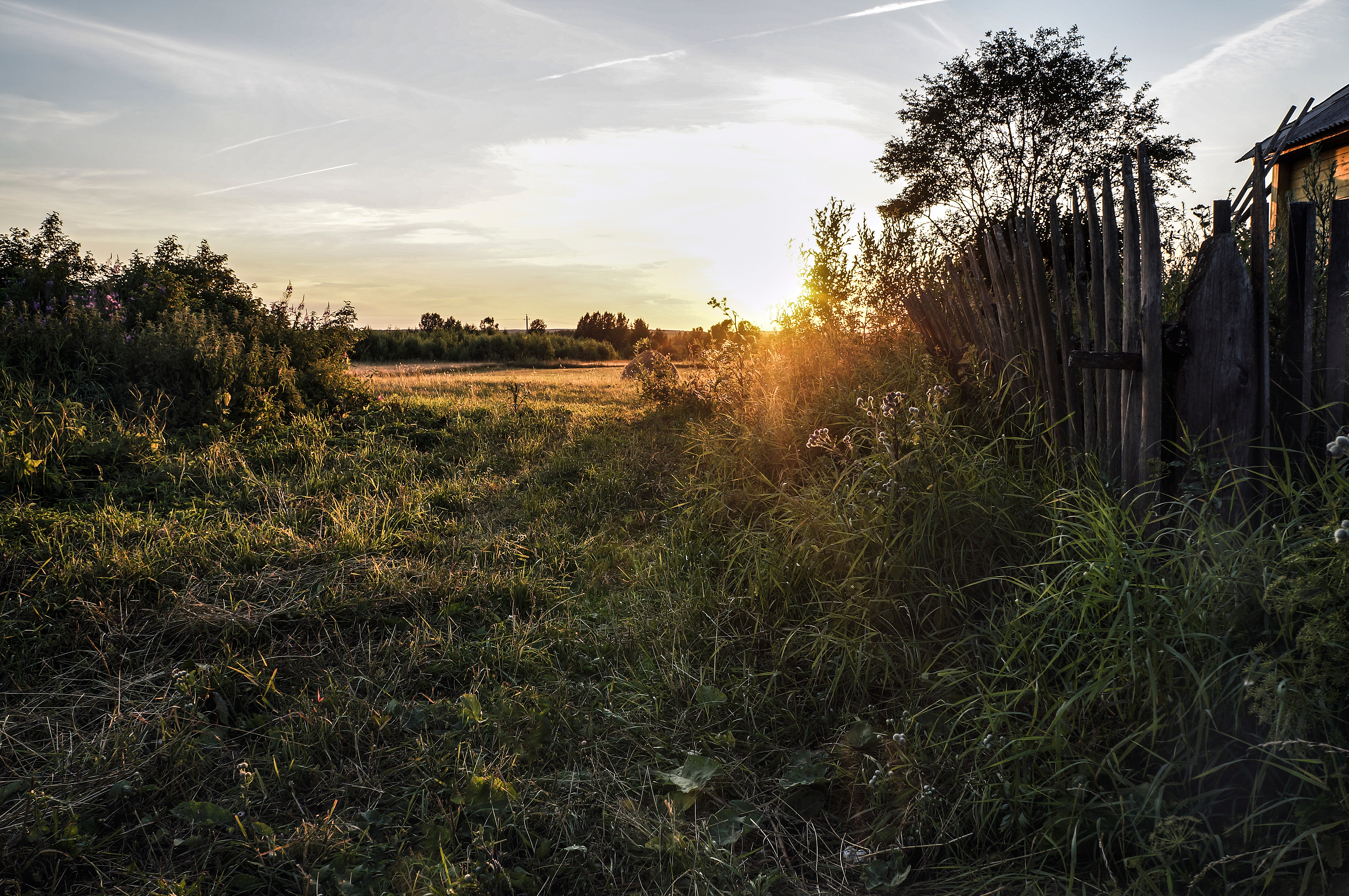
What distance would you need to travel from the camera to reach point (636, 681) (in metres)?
2.86

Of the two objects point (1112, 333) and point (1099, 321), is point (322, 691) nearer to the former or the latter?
point (1112, 333)

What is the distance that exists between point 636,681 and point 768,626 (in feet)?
2.17

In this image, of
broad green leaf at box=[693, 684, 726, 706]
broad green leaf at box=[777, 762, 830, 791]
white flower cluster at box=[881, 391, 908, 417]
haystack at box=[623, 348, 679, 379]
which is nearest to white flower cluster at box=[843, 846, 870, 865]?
broad green leaf at box=[777, 762, 830, 791]

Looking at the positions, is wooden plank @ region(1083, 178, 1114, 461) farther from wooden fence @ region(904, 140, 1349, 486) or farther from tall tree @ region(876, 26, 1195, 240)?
tall tree @ region(876, 26, 1195, 240)

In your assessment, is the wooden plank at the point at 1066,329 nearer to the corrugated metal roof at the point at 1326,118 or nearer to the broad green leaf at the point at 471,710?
the broad green leaf at the point at 471,710

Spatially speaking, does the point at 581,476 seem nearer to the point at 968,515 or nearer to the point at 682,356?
the point at 968,515

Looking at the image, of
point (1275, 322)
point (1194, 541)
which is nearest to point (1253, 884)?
point (1194, 541)

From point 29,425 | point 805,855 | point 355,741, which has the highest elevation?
point 29,425

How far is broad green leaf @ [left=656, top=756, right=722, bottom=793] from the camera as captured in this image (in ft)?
7.31

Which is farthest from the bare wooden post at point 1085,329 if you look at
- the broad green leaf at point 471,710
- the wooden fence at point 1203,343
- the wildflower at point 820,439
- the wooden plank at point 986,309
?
the broad green leaf at point 471,710

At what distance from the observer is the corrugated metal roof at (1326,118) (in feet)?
41.4

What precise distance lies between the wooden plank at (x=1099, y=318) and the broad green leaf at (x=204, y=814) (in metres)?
3.41

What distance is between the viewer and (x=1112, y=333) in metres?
2.90

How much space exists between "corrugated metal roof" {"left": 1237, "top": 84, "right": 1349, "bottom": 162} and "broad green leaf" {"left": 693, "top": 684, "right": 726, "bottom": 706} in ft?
43.6
